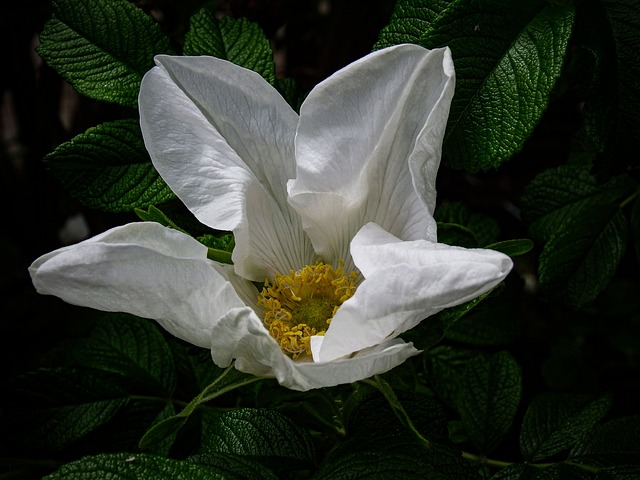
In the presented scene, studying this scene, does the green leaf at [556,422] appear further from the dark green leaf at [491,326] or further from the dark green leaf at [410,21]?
the dark green leaf at [410,21]

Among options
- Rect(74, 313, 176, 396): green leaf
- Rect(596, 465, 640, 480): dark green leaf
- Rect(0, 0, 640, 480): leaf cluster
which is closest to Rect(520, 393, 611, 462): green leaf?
Rect(0, 0, 640, 480): leaf cluster

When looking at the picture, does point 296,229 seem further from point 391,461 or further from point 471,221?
point 471,221

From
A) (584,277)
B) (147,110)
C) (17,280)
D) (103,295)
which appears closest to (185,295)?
(103,295)

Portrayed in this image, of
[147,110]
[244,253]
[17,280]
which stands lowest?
[17,280]

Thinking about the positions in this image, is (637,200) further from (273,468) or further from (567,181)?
(273,468)

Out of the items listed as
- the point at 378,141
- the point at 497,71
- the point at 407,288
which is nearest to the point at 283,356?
the point at 407,288

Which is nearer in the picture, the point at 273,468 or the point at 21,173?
the point at 273,468
